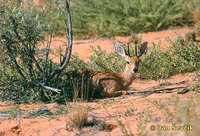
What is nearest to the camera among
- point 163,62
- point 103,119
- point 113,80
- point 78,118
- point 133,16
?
point 78,118

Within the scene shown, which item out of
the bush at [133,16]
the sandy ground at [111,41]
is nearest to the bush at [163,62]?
the sandy ground at [111,41]

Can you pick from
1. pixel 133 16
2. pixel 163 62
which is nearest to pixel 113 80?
pixel 163 62

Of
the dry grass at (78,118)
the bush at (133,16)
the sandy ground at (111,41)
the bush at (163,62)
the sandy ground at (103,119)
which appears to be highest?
the bush at (133,16)

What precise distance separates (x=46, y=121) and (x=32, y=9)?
2.68m

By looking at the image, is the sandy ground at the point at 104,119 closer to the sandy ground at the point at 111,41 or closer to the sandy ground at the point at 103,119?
the sandy ground at the point at 103,119

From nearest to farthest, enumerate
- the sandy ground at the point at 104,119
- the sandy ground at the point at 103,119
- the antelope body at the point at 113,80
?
the sandy ground at the point at 104,119, the sandy ground at the point at 103,119, the antelope body at the point at 113,80

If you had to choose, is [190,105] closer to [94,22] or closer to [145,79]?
[145,79]

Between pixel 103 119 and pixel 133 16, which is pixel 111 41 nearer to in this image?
pixel 133 16

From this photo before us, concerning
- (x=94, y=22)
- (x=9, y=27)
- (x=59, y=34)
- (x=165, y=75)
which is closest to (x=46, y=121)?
(x=9, y=27)

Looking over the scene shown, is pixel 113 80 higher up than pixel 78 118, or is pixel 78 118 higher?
pixel 113 80

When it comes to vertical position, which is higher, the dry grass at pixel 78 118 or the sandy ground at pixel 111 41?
the sandy ground at pixel 111 41

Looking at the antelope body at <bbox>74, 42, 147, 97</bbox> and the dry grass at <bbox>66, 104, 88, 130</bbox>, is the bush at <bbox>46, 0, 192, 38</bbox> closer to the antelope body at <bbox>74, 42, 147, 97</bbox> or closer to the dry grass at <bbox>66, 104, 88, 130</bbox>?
the antelope body at <bbox>74, 42, 147, 97</bbox>

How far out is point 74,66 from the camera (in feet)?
30.4

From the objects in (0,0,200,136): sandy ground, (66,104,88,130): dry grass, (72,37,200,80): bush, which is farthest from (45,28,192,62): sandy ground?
(66,104,88,130): dry grass
